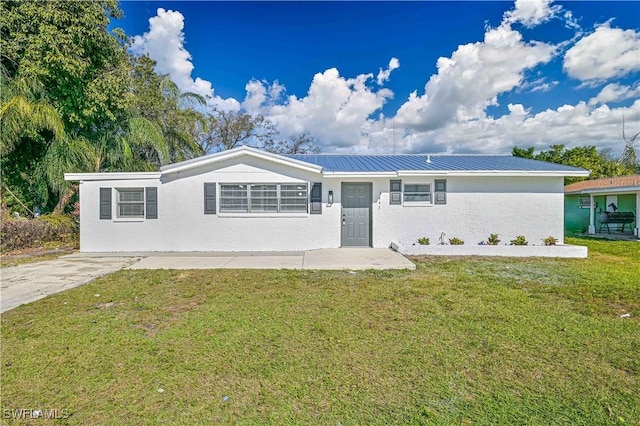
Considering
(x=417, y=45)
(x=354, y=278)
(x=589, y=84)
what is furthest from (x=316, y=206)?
(x=589, y=84)

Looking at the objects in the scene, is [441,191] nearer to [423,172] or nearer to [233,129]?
[423,172]

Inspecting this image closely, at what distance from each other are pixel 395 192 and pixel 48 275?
9653 mm

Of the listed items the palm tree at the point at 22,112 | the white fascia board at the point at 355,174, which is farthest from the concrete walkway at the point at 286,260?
the palm tree at the point at 22,112

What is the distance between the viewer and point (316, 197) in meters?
10.8

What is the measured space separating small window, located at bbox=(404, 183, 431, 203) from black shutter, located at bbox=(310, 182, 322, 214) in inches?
113

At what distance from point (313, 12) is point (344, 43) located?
2919mm

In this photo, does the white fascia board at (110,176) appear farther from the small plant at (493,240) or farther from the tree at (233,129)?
the tree at (233,129)

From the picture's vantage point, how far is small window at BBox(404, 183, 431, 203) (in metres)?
10.9

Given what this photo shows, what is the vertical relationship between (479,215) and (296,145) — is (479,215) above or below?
below

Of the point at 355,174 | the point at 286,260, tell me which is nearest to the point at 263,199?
the point at 286,260

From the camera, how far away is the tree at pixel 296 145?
2972cm

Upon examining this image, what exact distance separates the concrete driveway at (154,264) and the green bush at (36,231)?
2387mm

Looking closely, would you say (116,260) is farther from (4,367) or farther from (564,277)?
(564,277)

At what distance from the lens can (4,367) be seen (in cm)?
333
